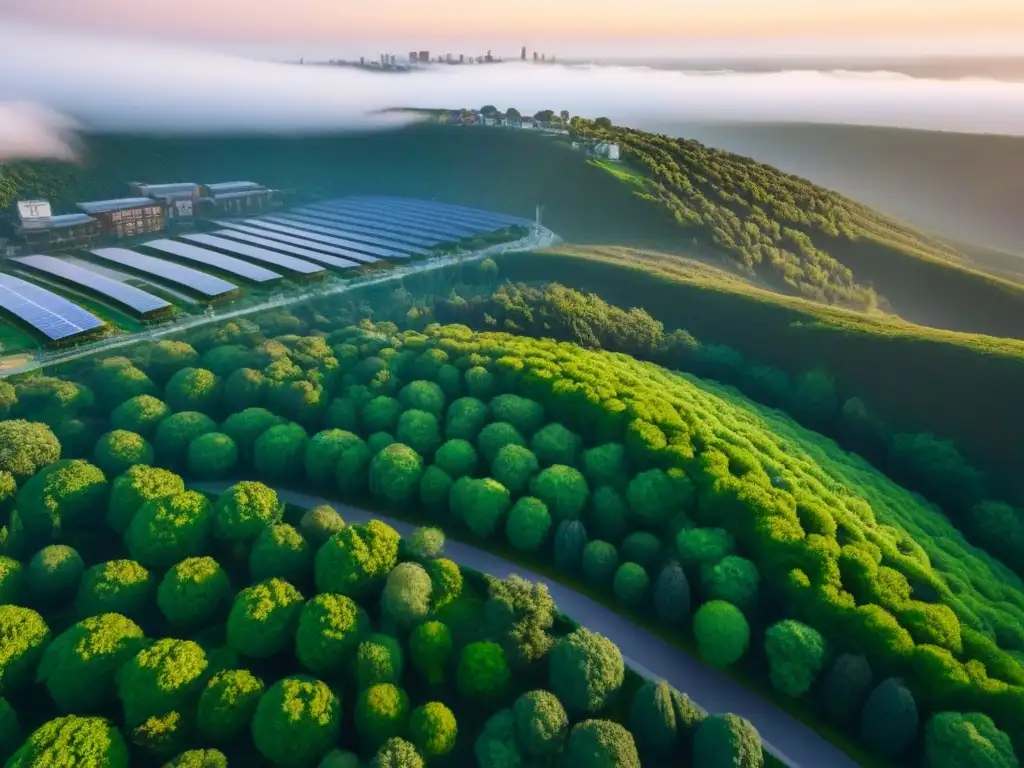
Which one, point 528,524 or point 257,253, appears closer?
point 528,524

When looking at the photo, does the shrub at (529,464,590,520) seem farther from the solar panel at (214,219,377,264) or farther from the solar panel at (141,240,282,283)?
the solar panel at (214,219,377,264)

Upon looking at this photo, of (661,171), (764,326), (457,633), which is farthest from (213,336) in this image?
(661,171)

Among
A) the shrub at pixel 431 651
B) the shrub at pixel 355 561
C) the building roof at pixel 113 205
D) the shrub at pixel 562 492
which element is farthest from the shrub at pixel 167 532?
the building roof at pixel 113 205

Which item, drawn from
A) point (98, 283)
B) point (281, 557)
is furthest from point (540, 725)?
point (98, 283)

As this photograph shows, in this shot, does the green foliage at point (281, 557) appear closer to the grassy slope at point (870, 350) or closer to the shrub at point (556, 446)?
the shrub at point (556, 446)

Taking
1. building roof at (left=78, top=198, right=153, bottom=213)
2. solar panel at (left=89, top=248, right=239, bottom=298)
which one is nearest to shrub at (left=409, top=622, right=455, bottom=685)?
solar panel at (left=89, top=248, right=239, bottom=298)

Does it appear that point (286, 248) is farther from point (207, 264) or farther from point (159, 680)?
point (159, 680)
